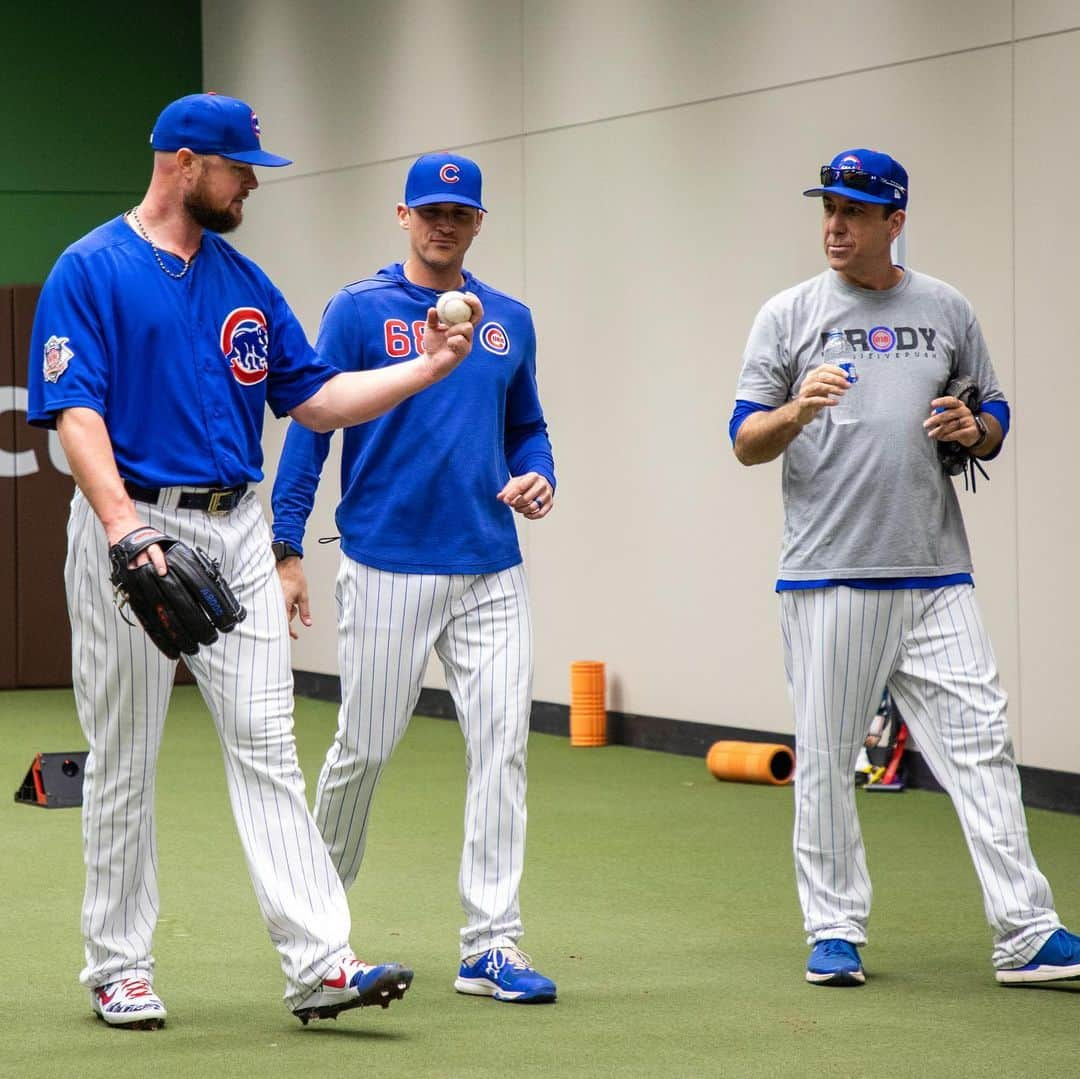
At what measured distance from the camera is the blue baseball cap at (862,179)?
4938 mm

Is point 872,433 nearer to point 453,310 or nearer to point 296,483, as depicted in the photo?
point 453,310

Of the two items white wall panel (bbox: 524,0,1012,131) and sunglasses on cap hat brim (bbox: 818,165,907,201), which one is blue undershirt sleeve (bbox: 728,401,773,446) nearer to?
sunglasses on cap hat brim (bbox: 818,165,907,201)

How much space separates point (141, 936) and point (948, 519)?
224 cm

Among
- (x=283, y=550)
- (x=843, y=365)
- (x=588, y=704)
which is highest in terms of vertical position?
(x=843, y=365)

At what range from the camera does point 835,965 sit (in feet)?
16.1

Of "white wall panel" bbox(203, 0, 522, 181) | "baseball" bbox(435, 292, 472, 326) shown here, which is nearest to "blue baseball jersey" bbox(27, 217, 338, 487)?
"baseball" bbox(435, 292, 472, 326)

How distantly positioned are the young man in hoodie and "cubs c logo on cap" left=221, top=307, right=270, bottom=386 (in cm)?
49

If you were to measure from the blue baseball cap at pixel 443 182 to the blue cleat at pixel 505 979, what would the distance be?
6.05ft

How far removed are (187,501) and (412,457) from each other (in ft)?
2.47

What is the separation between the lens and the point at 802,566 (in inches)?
199

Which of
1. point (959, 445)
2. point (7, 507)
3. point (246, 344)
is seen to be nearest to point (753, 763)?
point (959, 445)

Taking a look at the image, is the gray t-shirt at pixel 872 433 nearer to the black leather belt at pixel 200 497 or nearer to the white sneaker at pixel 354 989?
the black leather belt at pixel 200 497

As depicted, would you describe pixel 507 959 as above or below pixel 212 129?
below

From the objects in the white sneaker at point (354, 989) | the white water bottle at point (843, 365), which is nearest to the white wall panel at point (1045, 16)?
the white water bottle at point (843, 365)
